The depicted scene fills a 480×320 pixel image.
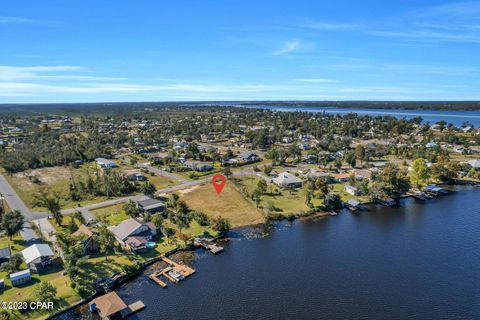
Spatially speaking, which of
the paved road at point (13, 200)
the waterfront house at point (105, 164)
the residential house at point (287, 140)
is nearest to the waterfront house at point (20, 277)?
the paved road at point (13, 200)

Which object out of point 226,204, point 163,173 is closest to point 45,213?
point 226,204

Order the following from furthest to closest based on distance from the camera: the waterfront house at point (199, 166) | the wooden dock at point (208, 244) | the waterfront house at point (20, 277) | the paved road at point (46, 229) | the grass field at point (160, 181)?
the waterfront house at point (199, 166) → the grass field at point (160, 181) → the paved road at point (46, 229) → the wooden dock at point (208, 244) → the waterfront house at point (20, 277)

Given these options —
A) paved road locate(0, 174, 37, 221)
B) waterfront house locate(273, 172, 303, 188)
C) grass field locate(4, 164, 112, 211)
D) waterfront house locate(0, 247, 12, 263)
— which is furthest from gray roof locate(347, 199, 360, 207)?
paved road locate(0, 174, 37, 221)

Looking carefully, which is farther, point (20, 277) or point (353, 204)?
point (353, 204)

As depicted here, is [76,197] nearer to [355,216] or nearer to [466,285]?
[355,216]

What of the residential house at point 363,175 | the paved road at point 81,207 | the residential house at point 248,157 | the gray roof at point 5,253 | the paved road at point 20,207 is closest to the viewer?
the gray roof at point 5,253

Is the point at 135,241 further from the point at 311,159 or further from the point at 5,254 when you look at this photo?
the point at 311,159

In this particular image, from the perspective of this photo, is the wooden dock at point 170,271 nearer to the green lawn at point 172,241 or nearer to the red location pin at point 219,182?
the green lawn at point 172,241

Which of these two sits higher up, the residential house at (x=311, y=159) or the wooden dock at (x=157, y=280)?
the residential house at (x=311, y=159)
